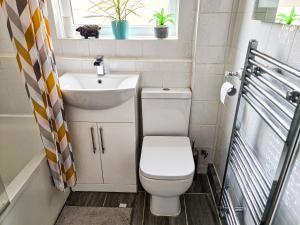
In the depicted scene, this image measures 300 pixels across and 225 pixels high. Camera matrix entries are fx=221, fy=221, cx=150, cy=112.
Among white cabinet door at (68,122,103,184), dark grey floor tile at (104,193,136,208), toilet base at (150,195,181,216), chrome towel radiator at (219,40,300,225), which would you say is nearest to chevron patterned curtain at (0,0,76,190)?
white cabinet door at (68,122,103,184)

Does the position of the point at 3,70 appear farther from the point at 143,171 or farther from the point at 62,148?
the point at 143,171

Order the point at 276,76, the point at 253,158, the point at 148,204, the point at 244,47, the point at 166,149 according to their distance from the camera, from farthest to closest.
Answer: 1. the point at 148,204
2. the point at 166,149
3. the point at 244,47
4. the point at 253,158
5. the point at 276,76

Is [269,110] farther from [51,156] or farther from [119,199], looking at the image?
[119,199]

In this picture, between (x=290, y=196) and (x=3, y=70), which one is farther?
(x=3, y=70)

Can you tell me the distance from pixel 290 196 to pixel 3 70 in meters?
1.97

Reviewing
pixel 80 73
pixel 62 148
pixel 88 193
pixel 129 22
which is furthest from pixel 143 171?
pixel 129 22

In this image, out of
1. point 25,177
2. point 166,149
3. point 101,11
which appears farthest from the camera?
point 101,11

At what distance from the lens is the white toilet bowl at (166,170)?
52.9 inches

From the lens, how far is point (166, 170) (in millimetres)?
1360

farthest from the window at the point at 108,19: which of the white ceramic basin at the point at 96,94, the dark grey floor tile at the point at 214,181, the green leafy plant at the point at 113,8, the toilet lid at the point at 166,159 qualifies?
the dark grey floor tile at the point at 214,181

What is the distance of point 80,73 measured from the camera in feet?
5.83

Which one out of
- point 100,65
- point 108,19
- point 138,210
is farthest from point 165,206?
point 108,19

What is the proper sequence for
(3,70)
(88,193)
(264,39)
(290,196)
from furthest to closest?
(88,193)
(3,70)
(264,39)
(290,196)

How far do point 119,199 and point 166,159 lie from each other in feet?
1.95
